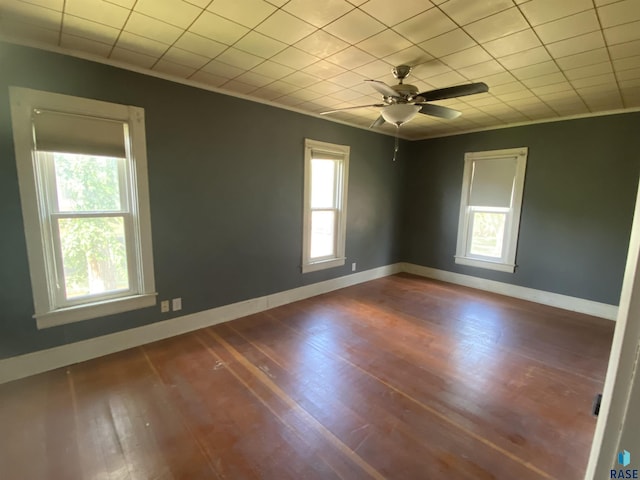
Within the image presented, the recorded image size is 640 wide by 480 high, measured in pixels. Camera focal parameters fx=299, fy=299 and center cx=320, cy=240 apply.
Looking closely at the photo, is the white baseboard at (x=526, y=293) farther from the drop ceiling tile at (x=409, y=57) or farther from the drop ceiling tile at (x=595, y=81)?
the drop ceiling tile at (x=409, y=57)

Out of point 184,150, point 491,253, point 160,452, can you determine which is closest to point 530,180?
point 491,253

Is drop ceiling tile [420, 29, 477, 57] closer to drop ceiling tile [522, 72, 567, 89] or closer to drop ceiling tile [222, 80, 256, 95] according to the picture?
drop ceiling tile [522, 72, 567, 89]

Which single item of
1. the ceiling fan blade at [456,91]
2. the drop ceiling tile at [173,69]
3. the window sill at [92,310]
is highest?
the drop ceiling tile at [173,69]

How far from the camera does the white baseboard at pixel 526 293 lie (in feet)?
12.8

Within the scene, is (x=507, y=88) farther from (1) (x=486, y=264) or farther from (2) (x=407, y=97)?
(1) (x=486, y=264)

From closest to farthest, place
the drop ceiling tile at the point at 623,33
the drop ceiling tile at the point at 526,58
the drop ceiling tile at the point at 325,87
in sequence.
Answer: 1. the drop ceiling tile at the point at 623,33
2. the drop ceiling tile at the point at 526,58
3. the drop ceiling tile at the point at 325,87

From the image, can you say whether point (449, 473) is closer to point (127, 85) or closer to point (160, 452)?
point (160, 452)

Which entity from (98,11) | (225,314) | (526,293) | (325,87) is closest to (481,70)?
(325,87)

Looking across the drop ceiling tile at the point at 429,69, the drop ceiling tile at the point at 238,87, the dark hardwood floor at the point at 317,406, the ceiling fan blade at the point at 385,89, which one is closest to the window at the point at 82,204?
the dark hardwood floor at the point at 317,406

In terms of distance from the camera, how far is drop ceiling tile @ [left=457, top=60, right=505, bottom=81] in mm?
2455

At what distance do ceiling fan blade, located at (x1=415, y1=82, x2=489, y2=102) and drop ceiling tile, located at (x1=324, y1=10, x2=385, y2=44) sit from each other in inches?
24.2

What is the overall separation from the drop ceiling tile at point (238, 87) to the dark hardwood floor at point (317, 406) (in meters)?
2.59

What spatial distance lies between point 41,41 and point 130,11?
3.16ft

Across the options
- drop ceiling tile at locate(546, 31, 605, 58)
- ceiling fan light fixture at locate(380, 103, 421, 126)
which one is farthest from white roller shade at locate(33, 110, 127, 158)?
drop ceiling tile at locate(546, 31, 605, 58)
